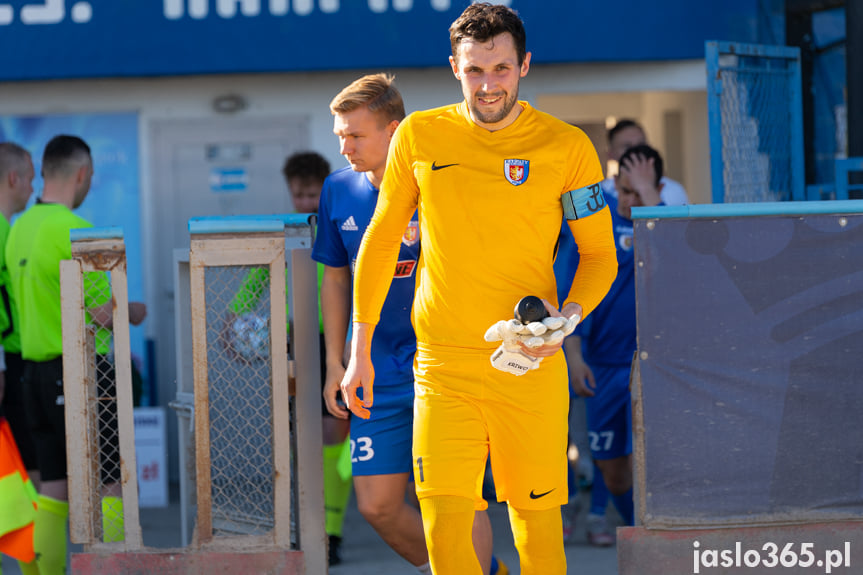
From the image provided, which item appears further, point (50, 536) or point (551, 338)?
point (50, 536)

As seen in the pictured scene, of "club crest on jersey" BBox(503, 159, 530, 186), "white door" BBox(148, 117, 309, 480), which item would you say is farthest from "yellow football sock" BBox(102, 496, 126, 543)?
"white door" BBox(148, 117, 309, 480)

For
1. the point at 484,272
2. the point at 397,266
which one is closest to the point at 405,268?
the point at 397,266

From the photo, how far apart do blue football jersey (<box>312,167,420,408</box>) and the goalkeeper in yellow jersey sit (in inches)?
20.9

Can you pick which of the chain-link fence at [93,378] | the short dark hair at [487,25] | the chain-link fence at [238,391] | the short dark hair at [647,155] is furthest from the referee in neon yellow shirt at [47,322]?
the short dark hair at [647,155]

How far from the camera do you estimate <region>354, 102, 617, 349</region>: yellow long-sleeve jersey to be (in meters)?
3.38

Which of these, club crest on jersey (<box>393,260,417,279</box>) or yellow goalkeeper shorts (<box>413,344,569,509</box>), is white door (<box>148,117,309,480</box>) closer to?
club crest on jersey (<box>393,260,417,279</box>)

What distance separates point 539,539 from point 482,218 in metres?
1.03

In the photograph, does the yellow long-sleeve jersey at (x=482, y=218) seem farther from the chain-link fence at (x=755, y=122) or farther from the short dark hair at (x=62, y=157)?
the chain-link fence at (x=755, y=122)

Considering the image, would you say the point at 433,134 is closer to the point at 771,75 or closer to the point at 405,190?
the point at 405,190

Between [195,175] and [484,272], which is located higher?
[195,175]

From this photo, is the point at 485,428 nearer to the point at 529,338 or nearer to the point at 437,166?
the point at 529,338

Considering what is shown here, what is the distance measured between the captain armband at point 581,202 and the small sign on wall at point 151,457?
4.21 m

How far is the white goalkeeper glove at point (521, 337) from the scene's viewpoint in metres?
3.16

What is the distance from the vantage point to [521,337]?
10.5 feet
